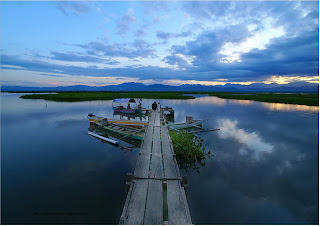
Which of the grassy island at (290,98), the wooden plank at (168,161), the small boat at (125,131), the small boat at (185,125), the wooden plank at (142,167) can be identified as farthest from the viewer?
the grassy island at (290,98)

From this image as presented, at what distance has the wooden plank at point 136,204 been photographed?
5.28 m

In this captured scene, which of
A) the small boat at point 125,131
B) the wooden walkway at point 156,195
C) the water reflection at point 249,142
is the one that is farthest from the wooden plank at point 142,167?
the water reflection at point 249,142

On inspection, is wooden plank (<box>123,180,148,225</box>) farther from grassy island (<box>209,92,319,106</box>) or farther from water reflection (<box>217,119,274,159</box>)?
grassy island (<box>209,92,319,106</box>)

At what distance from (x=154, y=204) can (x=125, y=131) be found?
1587 centimetres

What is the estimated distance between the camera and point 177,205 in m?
5.93

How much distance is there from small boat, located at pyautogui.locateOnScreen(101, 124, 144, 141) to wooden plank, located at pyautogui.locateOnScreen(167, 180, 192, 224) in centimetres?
1211

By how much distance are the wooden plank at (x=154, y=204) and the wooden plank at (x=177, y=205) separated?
1.13 feet

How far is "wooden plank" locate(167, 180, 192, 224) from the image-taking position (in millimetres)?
5361

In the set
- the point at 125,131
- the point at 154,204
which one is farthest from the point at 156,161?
the point at 125,131

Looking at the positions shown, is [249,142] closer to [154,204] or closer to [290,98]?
[154,204]

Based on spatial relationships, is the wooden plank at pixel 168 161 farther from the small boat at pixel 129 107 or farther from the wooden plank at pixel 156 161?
the small boat at pixel 129 107

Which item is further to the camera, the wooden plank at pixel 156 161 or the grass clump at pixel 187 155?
the grass clump at pixel 187 155

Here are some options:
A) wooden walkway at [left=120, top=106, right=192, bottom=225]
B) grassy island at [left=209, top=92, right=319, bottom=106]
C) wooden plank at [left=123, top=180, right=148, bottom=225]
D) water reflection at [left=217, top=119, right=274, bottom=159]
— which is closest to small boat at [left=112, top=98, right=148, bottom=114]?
water reflection at [left=217, top=119, right=274, bottom=159]

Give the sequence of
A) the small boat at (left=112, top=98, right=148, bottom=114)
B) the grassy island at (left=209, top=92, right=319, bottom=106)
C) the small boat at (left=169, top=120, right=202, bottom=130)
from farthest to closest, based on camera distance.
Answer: the grassy island at (left=209, top=92, right=319, bottom=106) → the small boat at (left=112, top=98, right=148, bottom=114) → the small boat at (left=169, top=120, right=202, bottom=130)
